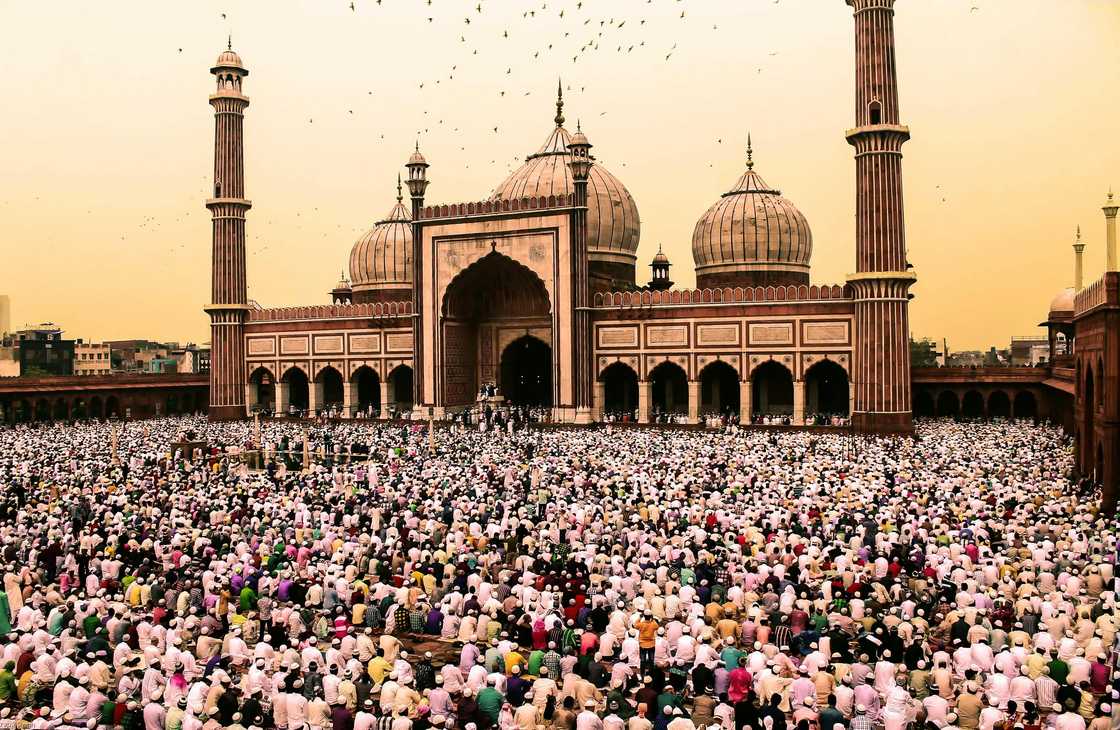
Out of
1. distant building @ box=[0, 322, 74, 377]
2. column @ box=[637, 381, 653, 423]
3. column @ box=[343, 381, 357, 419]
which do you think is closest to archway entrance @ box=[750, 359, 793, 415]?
column @ box=[637, 381, 653, 423]

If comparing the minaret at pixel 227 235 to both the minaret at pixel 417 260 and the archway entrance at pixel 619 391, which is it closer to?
the minaret at pixel 417 260

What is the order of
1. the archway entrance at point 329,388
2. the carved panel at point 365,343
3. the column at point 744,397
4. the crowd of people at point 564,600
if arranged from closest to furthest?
the crowd of people at point 564,600 → the column at point 744,397 → the carved panel at point 365,343 → the archway entrance at point 329,388

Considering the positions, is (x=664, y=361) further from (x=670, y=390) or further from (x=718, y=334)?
(x=670, y=390)

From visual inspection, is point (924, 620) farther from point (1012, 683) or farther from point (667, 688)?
point (667, 688)

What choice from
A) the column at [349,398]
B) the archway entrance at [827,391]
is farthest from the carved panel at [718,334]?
the column at [349,398]

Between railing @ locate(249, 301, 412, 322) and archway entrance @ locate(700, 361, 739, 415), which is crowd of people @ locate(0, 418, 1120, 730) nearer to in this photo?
archway entrance @ locate(700, 361, 739, 415)

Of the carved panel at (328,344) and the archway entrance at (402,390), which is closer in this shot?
the carved panel at (328,344)
